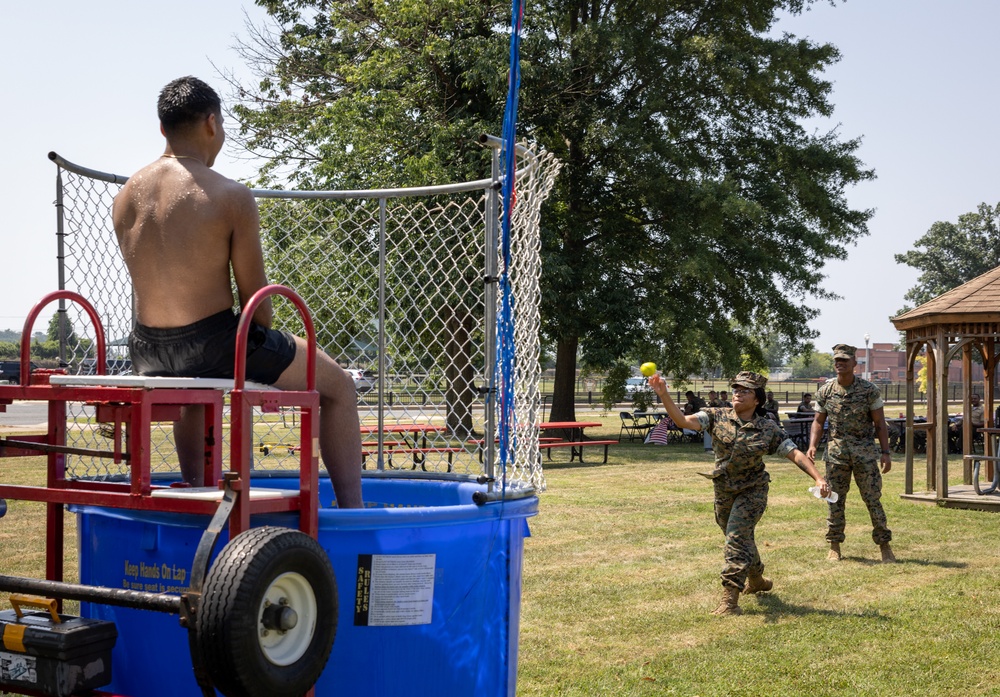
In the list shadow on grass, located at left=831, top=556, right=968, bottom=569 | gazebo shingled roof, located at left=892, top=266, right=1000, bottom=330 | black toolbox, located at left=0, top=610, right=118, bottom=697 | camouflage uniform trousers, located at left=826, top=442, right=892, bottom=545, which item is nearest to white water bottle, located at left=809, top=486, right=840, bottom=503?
camouflage uniform trousers, located at left=826, top=442, right=892, bottom=545

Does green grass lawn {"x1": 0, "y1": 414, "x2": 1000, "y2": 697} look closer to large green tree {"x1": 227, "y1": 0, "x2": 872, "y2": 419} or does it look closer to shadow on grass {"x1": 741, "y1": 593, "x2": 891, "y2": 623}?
shadow on grass {"x1": 741, "y1": 593, "x2": 891, "y2": 623}

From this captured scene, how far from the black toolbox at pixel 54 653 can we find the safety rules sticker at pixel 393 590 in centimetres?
77

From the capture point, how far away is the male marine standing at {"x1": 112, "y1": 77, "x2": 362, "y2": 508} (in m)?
3.41

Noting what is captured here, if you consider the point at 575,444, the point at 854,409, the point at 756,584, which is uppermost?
the point at 854,409

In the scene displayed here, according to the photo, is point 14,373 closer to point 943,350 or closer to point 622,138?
point 943,350

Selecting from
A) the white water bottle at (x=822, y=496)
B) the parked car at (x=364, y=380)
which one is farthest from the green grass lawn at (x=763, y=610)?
the parked car at (x=364, y=380)

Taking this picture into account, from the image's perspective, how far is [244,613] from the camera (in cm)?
264

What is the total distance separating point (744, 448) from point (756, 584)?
44.2 inches

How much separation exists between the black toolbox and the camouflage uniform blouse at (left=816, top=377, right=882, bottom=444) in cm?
807

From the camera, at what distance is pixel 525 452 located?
461cm

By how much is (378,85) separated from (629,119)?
20.1 ft

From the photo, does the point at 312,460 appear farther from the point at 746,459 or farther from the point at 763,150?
the point at 763,150

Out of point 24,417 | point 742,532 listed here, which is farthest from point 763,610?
point 24,417

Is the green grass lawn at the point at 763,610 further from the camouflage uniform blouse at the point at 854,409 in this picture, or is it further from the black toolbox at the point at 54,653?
the black toolbox at the point at 54,653
